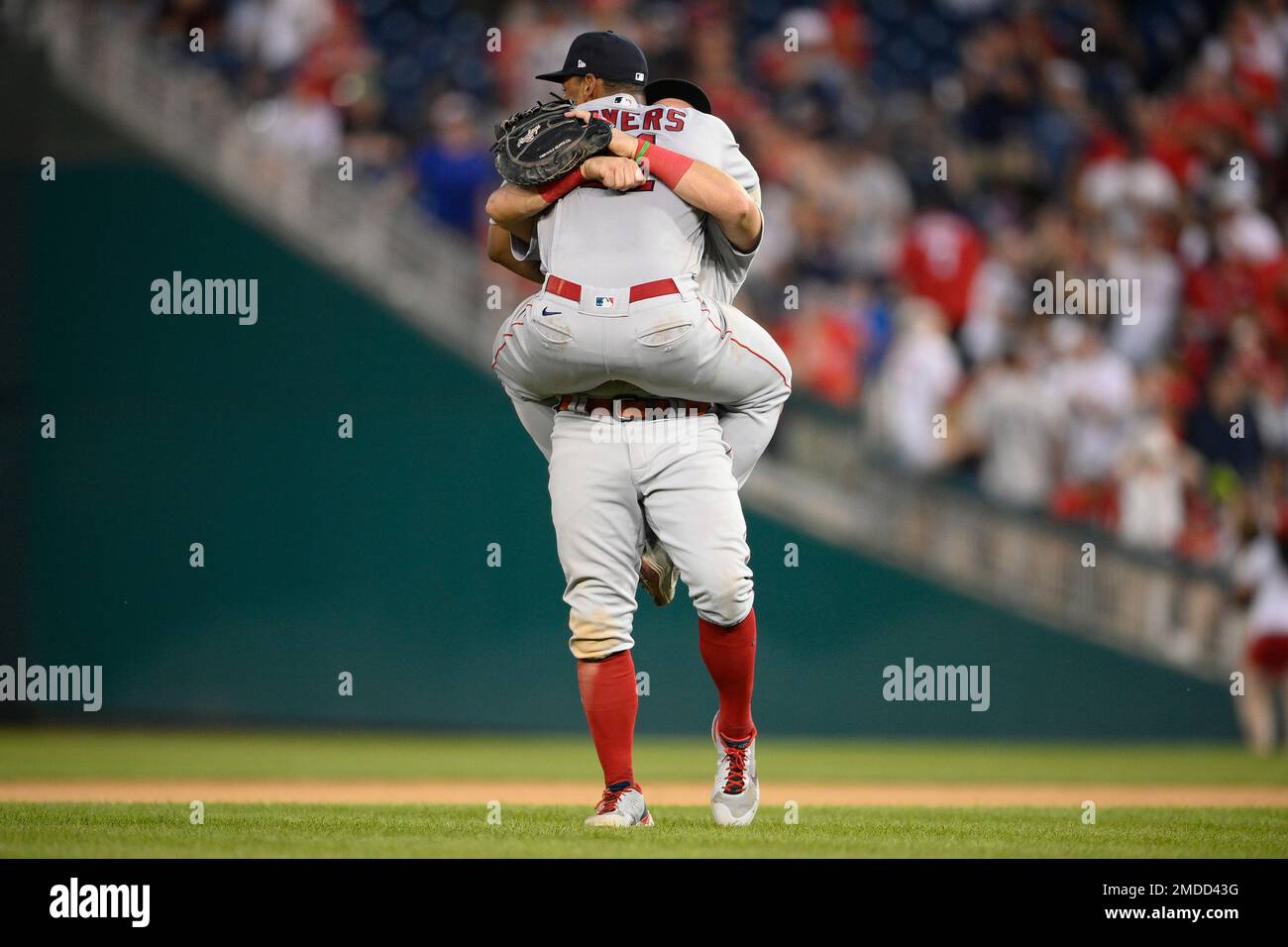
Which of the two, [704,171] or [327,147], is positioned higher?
[327,147]

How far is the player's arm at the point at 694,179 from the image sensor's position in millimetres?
4879

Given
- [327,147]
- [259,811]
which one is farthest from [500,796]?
[327,147]

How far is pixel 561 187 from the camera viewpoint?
496 centimetres

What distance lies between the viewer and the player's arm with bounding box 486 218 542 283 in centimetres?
514

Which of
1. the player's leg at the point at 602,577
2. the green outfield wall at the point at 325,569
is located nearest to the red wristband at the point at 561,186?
the player's leg at the point at 602,577

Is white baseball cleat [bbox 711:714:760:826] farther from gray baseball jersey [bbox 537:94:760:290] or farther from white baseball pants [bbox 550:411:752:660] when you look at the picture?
gray baseball jersey [bbox 537:94:760:290]

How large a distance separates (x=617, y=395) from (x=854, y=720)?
6.56m

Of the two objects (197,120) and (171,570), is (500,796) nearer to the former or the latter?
(171,570)

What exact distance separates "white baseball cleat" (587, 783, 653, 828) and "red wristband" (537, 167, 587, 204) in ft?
5.89

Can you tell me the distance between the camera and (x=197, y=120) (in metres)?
11.5

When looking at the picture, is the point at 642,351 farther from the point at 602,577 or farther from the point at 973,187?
the point at 973,187

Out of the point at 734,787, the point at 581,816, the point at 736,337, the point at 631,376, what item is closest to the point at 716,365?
the point at 736,337

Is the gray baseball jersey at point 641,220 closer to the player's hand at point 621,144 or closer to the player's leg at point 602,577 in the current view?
the player's hand at point 621,144

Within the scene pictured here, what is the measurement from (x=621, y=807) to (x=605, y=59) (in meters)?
2.31
